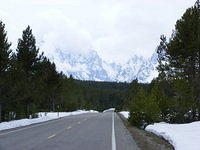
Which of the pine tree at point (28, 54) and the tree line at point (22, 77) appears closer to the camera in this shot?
the tree line at point (22, 77)

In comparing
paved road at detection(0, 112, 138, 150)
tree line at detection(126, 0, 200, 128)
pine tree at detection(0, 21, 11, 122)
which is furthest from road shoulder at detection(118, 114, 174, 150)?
pine tree at detection(0, 21, 11, 122)

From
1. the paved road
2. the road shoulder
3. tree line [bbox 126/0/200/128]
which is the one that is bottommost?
the road shoulder

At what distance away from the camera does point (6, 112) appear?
34.5 metres

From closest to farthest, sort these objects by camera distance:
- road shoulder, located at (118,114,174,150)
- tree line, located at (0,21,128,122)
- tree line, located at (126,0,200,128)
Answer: road shoulder, located at (118,114,174,150) < tree line, located at (126,0,200,128) < tree line, located at (0,21,128,122)

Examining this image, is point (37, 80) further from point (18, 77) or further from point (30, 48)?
point (18, 77)

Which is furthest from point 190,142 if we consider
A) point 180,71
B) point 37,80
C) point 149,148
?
point 37,80

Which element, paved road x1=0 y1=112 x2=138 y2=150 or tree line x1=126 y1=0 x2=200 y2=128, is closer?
paved road x1=0 y1=112 x2=138 y2=150

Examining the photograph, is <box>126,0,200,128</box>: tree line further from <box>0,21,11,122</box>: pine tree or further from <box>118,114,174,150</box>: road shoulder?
<box>0,21,11,122</box>: pine tree

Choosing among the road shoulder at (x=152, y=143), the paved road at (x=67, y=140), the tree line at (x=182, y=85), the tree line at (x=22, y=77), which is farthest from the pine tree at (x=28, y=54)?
the road shoulder at (x=152, y=143)

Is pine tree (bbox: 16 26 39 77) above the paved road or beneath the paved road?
above

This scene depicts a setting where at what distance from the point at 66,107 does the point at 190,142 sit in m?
76.4

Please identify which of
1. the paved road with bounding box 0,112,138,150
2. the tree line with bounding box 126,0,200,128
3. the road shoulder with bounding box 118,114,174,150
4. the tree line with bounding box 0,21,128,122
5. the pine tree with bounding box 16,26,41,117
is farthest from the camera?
the pine tree with bounding box 16,26,41,117

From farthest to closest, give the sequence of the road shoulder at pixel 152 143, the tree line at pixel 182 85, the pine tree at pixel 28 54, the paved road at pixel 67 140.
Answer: the pine tree at pixel 28 54 → the tree line at pixel 182 85 → the road shoulder at pixel 152 143 → the paved road at pixel 67 140

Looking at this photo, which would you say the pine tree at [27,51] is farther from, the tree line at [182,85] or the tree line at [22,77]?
the tree line at [182,85]
